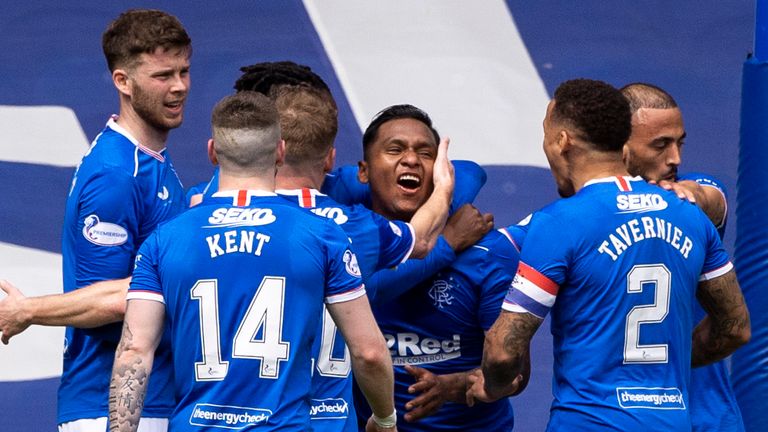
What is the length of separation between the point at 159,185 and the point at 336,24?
99.0 inches

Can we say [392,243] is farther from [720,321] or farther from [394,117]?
[720,321]

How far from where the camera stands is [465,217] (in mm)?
4707

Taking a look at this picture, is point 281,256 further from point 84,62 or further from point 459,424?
point 84,62

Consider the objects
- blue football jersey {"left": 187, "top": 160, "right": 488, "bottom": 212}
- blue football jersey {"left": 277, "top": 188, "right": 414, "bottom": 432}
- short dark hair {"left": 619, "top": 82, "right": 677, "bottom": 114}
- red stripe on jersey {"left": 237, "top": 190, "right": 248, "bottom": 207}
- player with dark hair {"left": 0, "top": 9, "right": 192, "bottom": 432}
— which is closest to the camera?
red stripe on jersey {"left": 237, "top": 190, "right": 248, "bottom": 207}

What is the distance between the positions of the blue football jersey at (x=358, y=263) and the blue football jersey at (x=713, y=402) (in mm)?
1180

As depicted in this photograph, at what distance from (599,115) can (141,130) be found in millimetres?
1511

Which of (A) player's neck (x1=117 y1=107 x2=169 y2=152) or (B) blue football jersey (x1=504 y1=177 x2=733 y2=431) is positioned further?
(A) player's neck (x1=117 y1=107 x2=169 y2=152)

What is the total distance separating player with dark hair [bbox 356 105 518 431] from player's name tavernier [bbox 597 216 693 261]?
0.76 metres

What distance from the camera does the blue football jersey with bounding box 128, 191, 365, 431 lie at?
361cm

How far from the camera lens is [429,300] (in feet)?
15.4

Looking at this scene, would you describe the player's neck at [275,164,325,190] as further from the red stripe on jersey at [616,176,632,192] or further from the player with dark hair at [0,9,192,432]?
the red stripe on jersey at [616,176,632,192]

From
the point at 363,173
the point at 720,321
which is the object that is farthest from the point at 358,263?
the point at 720,321

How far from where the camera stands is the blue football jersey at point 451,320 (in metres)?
4.66

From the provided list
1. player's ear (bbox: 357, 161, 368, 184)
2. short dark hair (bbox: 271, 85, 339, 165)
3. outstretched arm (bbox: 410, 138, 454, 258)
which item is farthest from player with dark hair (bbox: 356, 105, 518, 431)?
short dark hair (bbox: 271, 85, 339, 165)
